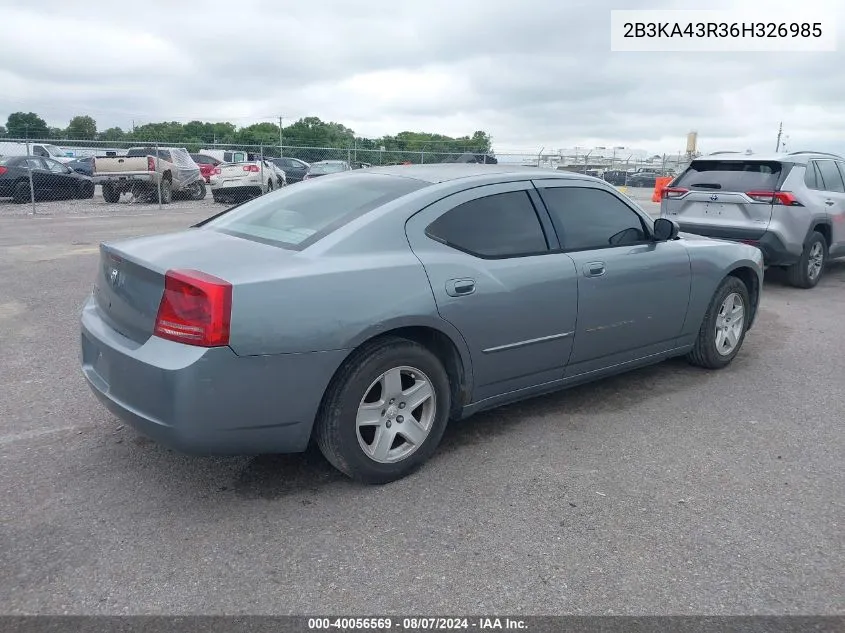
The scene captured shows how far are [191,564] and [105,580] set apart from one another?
0.31 meters

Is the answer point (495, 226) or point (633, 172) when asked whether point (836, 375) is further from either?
point (633, 172)

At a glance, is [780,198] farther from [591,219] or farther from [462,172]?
[462,172]

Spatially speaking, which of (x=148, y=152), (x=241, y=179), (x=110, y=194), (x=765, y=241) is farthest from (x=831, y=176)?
(x=110, y=194)

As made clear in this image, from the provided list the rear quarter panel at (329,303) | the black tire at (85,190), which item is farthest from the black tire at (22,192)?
the rear quarter panel at (329,303)

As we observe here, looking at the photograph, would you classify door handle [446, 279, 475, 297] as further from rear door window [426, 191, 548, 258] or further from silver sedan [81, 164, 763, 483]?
rear door window [426, 191, 548, 258]

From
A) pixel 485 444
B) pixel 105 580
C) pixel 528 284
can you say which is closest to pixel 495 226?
pixel 528 284

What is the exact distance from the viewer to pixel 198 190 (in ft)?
71.8

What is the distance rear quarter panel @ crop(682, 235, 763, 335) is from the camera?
4926 millimetres

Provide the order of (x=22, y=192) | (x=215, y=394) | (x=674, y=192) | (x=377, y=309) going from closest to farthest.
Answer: (x=215, y=394) < (x=377, y=309) < (x=674, y=192) < (x=22, y=192)

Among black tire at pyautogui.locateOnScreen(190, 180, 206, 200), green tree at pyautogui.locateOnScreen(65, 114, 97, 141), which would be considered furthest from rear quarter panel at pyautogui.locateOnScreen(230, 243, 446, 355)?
green tree at pyautogui.locateOnScreen(65, 114, 97, 141)

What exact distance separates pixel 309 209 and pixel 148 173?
17.1 metres

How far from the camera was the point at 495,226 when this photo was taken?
3914 millimetres

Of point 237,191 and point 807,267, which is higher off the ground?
point 237,191

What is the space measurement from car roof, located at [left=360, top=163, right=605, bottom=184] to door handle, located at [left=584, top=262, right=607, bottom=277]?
59cm
